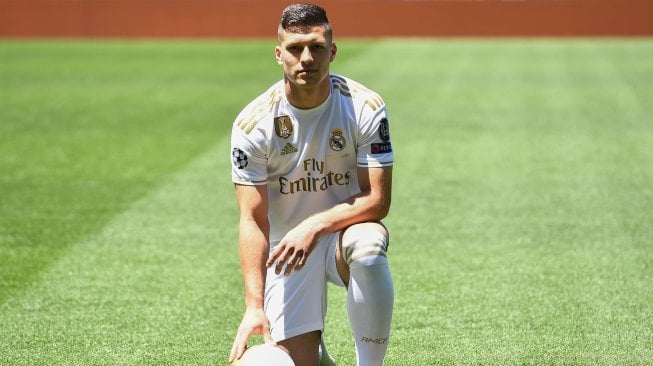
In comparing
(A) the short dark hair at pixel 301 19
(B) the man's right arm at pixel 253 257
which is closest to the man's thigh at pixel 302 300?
(B) the man's right arm at pixel 253 257

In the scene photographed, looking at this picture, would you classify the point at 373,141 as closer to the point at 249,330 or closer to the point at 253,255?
the point at 253,255

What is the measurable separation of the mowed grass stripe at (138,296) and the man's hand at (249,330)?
0.81 m

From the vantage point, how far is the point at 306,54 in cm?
426

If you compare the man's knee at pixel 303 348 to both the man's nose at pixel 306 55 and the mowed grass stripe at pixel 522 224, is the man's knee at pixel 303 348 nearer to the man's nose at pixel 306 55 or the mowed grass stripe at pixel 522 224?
the mowed grass stripe at pixel 522 224

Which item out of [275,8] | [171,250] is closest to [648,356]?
[171,250]

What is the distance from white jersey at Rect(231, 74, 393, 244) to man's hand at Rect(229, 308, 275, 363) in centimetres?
57

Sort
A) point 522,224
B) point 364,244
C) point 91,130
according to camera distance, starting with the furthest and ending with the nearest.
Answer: point 91,130 → point 522,224 → point 364,244

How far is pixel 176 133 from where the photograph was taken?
12.5 m

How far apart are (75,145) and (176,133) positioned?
1.28m

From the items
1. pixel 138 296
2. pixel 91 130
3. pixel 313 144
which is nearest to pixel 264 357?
pixel 313 144

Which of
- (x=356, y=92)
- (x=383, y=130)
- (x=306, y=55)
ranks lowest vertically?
(x=383, y=130)

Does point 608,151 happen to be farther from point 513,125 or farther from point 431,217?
point 431,217

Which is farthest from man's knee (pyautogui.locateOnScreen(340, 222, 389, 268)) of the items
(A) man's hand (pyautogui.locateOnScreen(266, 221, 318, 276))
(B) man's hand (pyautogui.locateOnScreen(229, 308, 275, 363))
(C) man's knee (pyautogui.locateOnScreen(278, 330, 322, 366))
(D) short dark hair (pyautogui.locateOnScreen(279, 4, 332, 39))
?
(D) short dark hair (pyautogui.locateOnScreen(279, 4, 332, 39))

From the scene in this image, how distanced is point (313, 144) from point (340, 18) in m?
26.4
